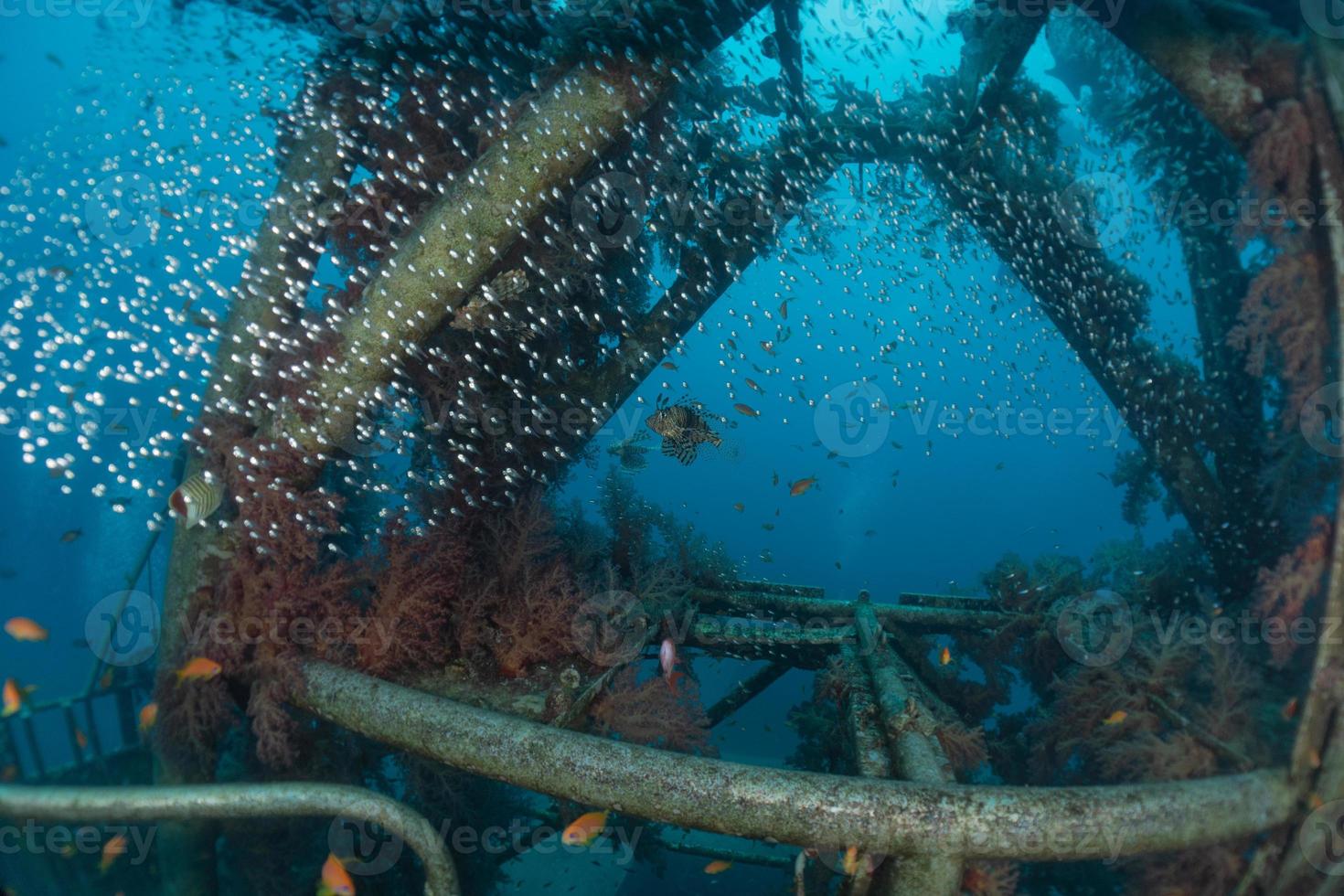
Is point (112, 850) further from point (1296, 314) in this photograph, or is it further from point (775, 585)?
point (1296, 314)

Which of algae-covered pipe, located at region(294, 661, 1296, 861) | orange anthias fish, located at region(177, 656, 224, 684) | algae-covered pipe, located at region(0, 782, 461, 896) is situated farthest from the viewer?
orange anthias fish, located at region(177, 656, 224, 684)

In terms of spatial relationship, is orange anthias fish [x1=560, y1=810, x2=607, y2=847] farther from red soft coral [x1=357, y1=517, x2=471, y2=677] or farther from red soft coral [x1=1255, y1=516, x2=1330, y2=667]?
red soft coral [x1=1255, y1=516, x2=1330, y2=667]

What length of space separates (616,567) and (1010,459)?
454 ft

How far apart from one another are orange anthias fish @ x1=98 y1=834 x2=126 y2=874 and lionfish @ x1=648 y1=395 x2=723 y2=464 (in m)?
5.83

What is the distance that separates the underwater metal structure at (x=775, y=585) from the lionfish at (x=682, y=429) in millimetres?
1110

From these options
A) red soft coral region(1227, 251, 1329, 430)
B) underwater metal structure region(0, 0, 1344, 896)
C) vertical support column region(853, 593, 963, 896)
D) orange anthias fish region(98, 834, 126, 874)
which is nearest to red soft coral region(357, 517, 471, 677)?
underwater metal structure region(0, 0, 1344, 896)

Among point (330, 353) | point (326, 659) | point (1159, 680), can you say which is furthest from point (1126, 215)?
point (326, 659)

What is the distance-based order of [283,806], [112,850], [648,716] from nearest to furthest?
[283,806]
[648,716]
[112,850]

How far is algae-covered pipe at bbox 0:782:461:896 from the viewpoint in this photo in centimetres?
319

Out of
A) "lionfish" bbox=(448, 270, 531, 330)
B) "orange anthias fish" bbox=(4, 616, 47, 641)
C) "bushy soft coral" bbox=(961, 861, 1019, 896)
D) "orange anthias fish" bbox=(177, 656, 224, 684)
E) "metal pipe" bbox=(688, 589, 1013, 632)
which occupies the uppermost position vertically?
"lionfish" bbox=(448, 270, 531, 330)

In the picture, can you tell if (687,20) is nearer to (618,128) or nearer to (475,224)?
(618,128)

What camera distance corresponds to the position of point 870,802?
9.85 feet

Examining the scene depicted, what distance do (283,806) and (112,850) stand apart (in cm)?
343

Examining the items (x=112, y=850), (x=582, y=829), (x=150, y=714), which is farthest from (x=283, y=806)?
(x=112, y=850)
